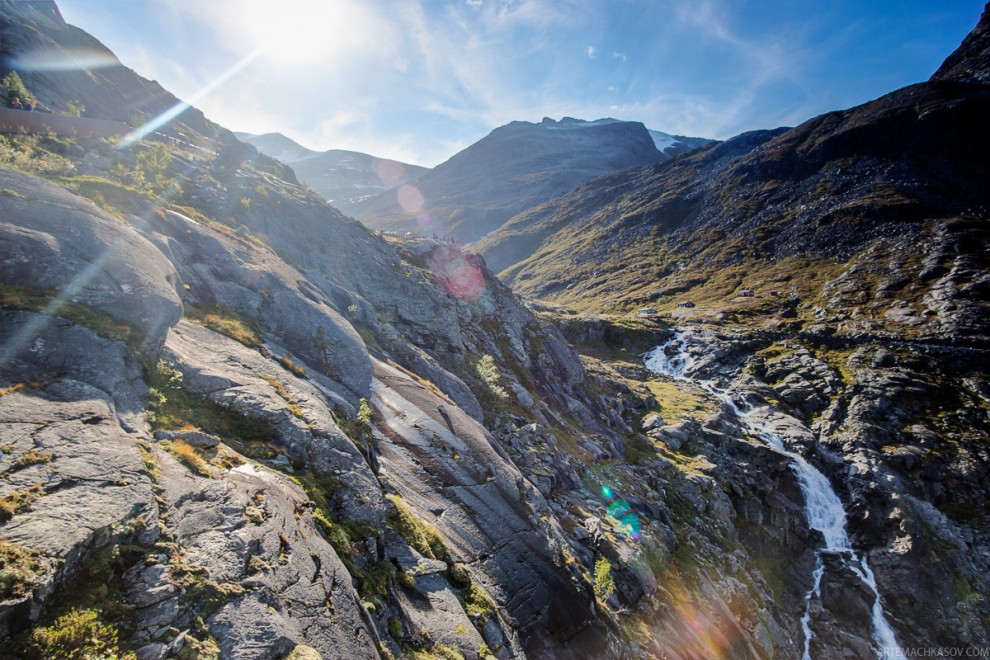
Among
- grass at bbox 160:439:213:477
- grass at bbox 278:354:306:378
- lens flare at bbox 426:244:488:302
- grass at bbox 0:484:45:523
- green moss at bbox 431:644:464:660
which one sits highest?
lens flare at bbox 426:244:488:302

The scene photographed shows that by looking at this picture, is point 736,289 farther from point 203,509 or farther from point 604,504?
point 203,509

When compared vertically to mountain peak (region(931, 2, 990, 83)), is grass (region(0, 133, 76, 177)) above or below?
below

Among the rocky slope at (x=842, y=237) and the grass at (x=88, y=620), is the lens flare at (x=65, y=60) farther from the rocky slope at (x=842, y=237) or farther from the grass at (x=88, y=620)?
the rocky slope at (x=842, y=237)

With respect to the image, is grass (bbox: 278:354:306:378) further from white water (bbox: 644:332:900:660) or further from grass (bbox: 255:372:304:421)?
white water (bbox: 644:332:900:660)

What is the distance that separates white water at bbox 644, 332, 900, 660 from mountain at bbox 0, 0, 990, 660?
31 centimetres

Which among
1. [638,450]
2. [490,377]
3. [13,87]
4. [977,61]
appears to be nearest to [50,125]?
[13,87]

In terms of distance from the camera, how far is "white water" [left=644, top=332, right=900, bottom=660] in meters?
39.2

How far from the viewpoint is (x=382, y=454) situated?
58.5ft

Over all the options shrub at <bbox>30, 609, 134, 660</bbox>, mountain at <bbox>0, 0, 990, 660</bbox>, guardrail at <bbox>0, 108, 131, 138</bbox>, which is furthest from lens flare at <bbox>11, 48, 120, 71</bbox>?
shrub at <bbox>30, 609, 134, 660</bbox>

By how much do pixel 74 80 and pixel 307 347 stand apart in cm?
4951

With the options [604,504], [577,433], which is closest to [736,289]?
[577,433]

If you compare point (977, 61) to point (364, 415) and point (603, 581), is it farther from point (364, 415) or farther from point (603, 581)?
point (364, 415)

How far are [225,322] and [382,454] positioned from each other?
9164 millimetres

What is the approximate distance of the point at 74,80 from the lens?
42.8m
